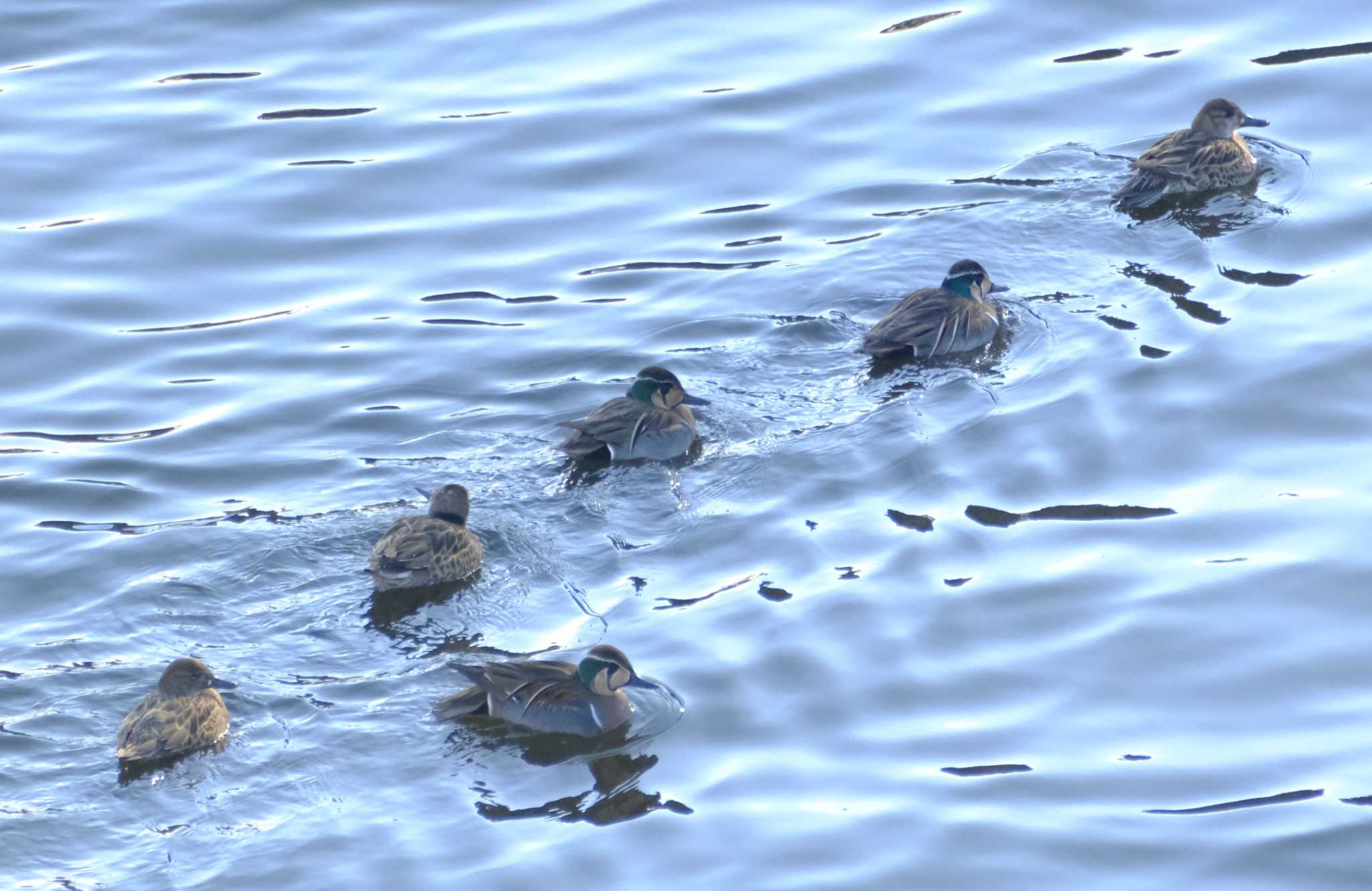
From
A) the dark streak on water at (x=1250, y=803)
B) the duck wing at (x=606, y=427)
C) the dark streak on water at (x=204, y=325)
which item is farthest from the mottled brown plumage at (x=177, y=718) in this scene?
the dark streak on water at (x=204, y=325)

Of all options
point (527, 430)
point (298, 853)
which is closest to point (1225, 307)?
point (527, 430)

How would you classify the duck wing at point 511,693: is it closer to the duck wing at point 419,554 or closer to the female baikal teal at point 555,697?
the female baikal teal at point 555,697

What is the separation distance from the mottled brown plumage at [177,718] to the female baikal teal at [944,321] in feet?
18.7

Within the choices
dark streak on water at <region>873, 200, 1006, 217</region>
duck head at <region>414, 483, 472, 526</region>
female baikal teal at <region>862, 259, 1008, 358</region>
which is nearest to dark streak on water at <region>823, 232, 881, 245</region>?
dark streak on water at <region>873, 200, 1006, 217</region>

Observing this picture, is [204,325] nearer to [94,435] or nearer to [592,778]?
[94,435]

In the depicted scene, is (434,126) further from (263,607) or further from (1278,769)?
(1278,769)

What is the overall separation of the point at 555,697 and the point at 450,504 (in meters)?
1.92

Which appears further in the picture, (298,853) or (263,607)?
(263,607)

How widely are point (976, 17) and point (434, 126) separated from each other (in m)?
5.69

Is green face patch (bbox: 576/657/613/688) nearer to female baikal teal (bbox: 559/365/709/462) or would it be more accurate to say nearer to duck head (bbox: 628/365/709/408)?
female baikal teal (bbox: 559/365/709/462)

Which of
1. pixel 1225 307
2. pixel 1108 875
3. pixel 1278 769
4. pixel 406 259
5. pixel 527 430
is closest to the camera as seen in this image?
pixel 1108 875

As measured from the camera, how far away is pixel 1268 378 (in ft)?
44.9

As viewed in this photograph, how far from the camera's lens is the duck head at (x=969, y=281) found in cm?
1413

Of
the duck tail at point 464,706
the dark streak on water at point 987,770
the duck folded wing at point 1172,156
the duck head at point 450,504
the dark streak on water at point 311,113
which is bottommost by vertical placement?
the dark streak on water at point 987,770
